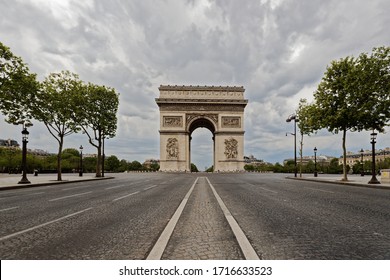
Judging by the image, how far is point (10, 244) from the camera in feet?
12.6

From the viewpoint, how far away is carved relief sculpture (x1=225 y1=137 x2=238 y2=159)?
5125 centimetres

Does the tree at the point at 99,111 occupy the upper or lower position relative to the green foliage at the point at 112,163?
upper

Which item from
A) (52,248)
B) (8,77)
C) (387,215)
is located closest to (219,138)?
(8,77)

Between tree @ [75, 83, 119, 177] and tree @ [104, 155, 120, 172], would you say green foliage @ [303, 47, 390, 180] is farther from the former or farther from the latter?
tree @ [104, 155, 120, 172]

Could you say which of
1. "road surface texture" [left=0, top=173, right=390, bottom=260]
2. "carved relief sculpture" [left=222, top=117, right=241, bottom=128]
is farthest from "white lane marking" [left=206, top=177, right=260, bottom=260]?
"carved relief sculpture" [left=222, top=117, right=241, bottom=128]

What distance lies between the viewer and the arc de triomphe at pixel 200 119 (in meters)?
51.2

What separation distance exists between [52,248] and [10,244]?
79 centimetres

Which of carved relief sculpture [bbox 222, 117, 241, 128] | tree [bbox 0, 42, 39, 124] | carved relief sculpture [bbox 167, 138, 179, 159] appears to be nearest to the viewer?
tree [bbox 0, 42, 39, 124]

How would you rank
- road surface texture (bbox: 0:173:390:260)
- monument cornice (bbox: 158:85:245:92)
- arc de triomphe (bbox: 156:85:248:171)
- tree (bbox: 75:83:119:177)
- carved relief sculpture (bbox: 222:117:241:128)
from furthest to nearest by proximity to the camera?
monument cornice (bbox: 158:85:245:92) → carved relief sculpture (bbox: 222:117:241:128) → arc de triomphe (bbox: 156:85:248:171) → tree (bbox: 75:83:119:177) → road surface texture (bbox: 0:173:390:260)

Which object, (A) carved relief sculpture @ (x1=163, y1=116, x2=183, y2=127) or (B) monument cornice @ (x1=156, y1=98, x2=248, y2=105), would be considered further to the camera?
(A) carved relief sculpture @ (x1=163, y1=116, x2=183, y2=127)

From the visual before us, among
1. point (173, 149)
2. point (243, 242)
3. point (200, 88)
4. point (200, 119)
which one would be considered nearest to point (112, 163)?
point (173, 149)

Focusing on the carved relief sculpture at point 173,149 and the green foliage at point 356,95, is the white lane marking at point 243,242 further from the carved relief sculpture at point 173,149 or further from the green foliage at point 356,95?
the carved relief sculpture at point 173,149

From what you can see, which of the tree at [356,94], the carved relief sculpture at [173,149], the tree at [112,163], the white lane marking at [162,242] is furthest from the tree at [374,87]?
the tree at [112,163]
